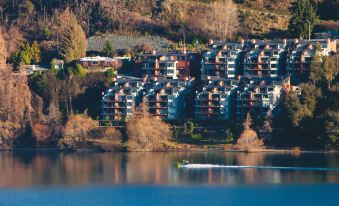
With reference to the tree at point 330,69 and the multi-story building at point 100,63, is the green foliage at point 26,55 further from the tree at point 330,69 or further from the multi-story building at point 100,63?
the tree at point 330,69

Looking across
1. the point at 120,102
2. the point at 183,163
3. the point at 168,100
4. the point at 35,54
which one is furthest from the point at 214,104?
the point at 35,54

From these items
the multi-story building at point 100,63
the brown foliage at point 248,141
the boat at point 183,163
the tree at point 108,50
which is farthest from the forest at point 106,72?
the boat at point 183,163

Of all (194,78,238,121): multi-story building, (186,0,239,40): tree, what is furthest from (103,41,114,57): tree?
(194,78,238,121): multi-story building

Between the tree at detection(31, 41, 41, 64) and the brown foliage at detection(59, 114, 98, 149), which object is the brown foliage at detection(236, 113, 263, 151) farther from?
the tree at detection(31, 41, 41, 64)

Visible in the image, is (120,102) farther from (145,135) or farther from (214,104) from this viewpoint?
(214,104)

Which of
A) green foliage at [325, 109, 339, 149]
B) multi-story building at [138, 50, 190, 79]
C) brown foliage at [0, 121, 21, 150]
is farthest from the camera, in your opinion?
multi-story building at [138, 50, 190, 79]

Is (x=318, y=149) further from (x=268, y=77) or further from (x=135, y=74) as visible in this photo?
(x=135, y=74)
